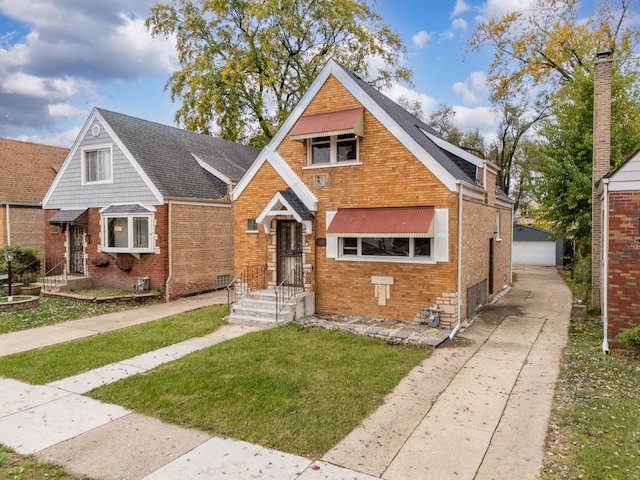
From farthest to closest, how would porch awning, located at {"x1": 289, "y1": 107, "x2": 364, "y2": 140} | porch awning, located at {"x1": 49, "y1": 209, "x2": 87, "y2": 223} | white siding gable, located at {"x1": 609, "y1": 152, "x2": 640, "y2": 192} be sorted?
1. porch awning, located at {"x1": 49, "y1": 209, "x2": 87, "y2": 223}
2. porch awning, located at {"x1": 289, "y1": 107, "x2": 364, "y2": 140}
3. white siding gable, located at {"x1": 609, "y1": 152, "x2": 640, "y2": 192}

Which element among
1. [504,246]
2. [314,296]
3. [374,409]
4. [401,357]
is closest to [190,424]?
[374,409]

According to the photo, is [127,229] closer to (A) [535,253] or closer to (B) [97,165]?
(B) [97,165]

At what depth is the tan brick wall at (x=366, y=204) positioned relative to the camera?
11.4m

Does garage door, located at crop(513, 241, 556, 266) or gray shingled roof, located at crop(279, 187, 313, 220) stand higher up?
gray shingled roof, located at crop(279, 187, 313, 220)

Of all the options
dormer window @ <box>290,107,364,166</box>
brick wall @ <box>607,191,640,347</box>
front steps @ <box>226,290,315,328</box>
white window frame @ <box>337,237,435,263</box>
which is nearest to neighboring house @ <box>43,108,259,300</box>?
front steps @ <box>226,290,315,328</box>

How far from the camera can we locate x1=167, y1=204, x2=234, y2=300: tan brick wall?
16.6 metres

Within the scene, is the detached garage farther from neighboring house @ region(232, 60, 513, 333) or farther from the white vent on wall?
the white vent on wall

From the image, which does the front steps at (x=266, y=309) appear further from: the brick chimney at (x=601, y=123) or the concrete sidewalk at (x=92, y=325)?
the brick chimney at (x=601, y=123)

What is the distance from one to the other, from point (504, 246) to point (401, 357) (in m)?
12.2

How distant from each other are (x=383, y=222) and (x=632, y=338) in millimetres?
6035

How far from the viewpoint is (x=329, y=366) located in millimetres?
8398

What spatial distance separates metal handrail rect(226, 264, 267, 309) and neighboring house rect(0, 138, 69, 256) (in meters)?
13.9

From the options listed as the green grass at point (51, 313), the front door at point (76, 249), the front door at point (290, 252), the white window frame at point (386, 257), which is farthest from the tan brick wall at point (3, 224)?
the white window frame at point (386, 257)

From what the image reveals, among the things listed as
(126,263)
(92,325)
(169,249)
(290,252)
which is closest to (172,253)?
(169,249)
